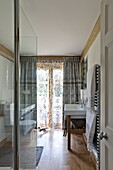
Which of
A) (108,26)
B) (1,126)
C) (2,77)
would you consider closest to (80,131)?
(1,126)

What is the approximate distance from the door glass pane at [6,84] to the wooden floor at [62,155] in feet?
2.13

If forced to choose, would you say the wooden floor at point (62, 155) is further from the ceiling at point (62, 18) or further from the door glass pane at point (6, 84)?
the ceiling at point (62, 18)

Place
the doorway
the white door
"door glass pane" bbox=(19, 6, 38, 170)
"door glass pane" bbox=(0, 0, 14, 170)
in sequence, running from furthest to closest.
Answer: the doorway → "door glass pane" bbox=(19, 6, 38, 170) → "door glass pane" bbox=(0, 0, 14, 170) → the white door

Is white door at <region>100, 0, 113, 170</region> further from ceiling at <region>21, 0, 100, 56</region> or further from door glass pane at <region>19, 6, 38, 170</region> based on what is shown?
door glass pane at <region>19, 6, 38, 170</region>

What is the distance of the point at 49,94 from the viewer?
20.7 ft

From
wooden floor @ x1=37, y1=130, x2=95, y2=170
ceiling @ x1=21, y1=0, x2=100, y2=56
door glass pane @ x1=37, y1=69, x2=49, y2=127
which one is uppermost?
ceiling @ x1=21, y1=0, x2=100, y2=56

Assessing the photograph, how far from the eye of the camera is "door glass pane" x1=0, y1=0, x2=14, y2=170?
271 cm

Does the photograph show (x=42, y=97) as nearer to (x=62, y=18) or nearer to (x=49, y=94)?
(x=49, y=94)

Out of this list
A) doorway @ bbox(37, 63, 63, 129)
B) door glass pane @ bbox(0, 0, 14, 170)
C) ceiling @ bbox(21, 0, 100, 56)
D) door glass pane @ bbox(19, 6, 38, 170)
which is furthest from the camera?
doorway @ bbox(37, 63, 63, 129)

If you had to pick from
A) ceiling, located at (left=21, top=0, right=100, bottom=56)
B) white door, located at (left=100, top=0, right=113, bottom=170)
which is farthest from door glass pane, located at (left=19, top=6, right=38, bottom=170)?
white door, located at (left=100, top=0, right=113, bottom=170)

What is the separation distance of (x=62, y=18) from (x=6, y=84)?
167cm

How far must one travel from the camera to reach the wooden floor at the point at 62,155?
3.15 m

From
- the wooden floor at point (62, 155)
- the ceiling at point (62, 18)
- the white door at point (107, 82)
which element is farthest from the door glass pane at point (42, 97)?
the white door at point (107, 82)

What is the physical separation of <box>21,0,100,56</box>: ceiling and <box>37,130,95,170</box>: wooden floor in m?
2.33
